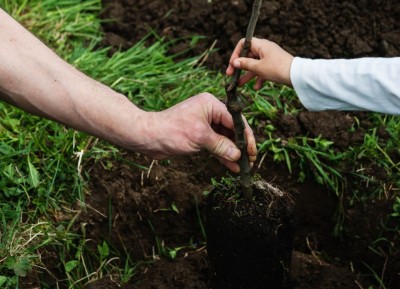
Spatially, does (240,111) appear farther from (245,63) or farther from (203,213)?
(203,213)

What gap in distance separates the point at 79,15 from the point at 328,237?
1.79 metres

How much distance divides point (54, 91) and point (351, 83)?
0.97 m

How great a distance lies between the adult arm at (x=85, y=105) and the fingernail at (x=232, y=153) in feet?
0.17

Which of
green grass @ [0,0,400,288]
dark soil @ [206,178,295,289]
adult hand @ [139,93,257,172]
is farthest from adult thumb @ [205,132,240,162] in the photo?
green grass @ [0,0,400,288]

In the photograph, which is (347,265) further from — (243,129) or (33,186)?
(33,186)

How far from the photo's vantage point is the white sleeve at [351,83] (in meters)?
2.46

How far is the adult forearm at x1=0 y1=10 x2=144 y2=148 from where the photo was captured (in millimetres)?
2455

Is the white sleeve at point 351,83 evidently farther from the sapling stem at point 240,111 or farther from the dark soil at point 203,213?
the dark soil at point 203,213

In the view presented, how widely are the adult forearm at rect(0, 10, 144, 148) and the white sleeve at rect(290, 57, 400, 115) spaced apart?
57 centimetres

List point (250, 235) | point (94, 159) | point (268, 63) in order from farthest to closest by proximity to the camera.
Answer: point (94, 159), point (250, 235), point (268, 63)

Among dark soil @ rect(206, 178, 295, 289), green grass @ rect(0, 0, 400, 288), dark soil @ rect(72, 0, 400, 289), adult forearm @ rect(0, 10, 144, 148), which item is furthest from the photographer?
dark soil @ rect(72, 0, 400, 289)

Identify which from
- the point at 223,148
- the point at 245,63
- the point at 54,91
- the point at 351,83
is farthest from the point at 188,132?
the point at 351,83

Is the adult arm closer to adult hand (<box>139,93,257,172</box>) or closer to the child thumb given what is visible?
adult hand (<box>139,93,257,172</box>)

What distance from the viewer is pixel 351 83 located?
2502 mm
